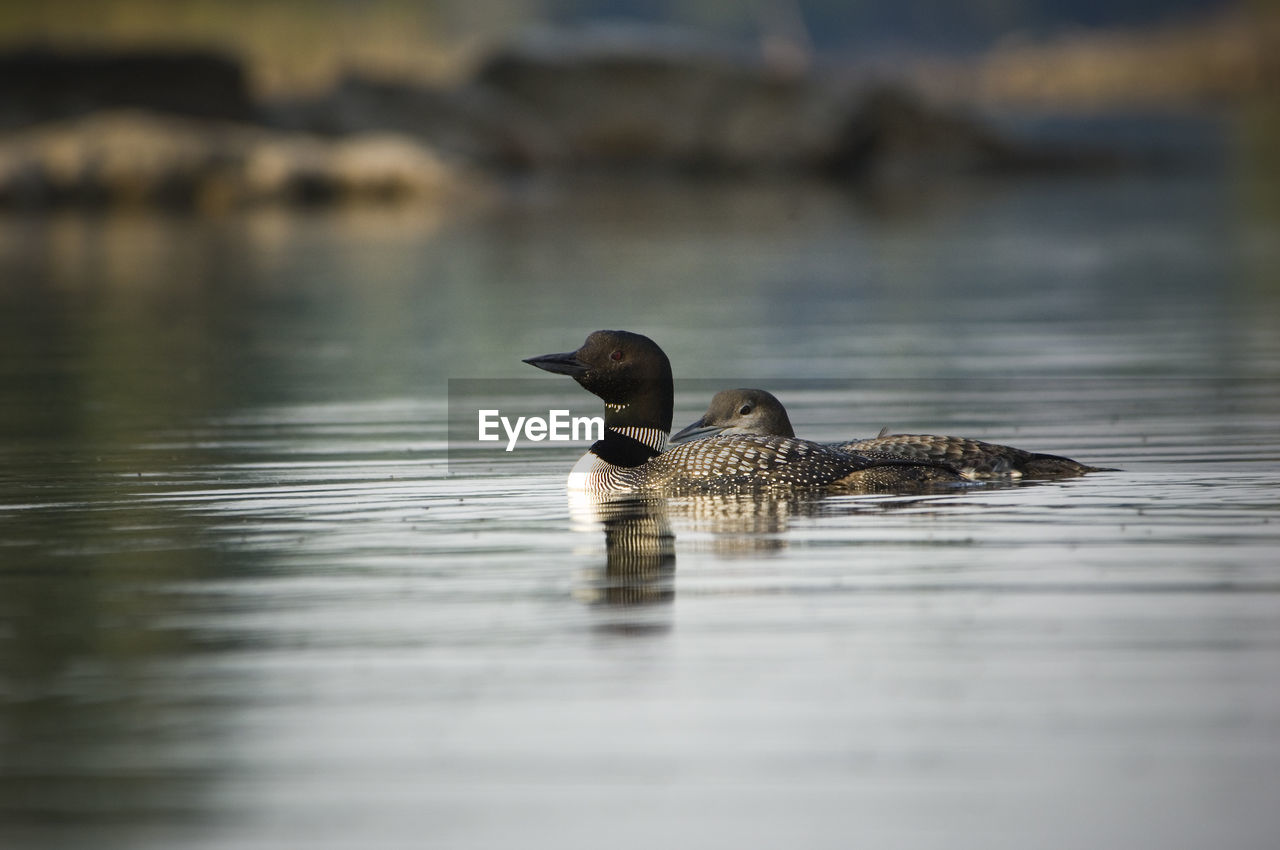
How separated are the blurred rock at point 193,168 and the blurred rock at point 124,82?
296cm

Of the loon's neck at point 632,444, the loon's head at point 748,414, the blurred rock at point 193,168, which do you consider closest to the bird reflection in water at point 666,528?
the loon's neck at point 632,444

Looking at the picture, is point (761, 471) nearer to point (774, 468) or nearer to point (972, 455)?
point (774, 468)

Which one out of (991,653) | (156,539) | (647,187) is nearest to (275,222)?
(647,187)

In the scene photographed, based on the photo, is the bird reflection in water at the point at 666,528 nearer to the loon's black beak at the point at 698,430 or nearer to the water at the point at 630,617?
the water at the point at 630,617

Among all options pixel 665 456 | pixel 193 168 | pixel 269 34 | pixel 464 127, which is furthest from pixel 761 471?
pixel 269 34

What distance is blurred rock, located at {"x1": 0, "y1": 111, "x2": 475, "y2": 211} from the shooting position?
1515 inches

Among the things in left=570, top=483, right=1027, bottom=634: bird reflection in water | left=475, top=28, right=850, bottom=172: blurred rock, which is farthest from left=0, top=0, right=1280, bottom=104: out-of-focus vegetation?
left=570, top=483, right=1027, bottom=634: bird reflection in water

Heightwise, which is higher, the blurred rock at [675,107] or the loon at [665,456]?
the blurred rock at [675,107]

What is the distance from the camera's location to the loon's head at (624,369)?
347 inches

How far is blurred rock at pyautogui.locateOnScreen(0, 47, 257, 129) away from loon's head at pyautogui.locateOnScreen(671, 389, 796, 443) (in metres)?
35.8

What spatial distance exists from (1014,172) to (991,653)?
1706 inches

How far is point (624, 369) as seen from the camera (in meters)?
8.85

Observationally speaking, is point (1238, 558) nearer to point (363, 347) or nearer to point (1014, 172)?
point (363, 347)

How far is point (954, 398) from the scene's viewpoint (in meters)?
12.0
